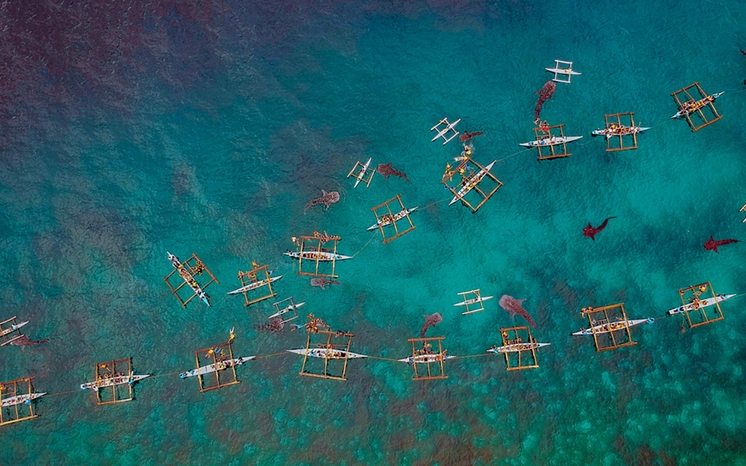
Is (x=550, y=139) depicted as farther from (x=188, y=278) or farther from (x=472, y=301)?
(x=188, y=278)

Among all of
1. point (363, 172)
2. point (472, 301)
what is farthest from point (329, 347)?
point (363, 172)

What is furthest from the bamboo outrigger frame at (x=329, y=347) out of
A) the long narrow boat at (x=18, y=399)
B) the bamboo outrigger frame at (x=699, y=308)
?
the bamboo outrigger frame at (x=699, y=308)

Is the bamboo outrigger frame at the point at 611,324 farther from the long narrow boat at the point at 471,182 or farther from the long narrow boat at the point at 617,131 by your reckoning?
the long narrow boat at the point at 617,131

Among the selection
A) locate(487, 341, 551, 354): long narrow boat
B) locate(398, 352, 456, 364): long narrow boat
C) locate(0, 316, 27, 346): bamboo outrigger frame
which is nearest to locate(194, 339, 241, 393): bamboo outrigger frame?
locate(398, 352, 456, 364): long narrow boat

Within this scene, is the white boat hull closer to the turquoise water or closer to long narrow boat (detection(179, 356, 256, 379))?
the turquoise water

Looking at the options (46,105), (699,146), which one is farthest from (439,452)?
(46,105)

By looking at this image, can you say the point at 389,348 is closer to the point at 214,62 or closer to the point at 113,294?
the point at 113,294
